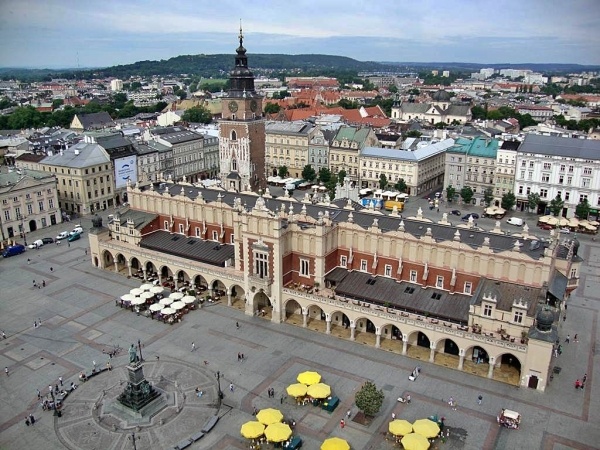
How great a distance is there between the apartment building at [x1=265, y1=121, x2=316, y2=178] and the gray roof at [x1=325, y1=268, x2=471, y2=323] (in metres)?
85.9

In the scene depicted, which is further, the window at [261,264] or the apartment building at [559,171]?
the apartment building at [559,171]

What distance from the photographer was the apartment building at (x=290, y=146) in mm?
154750

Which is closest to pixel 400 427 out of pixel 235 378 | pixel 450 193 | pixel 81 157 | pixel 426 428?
pixel 426 428

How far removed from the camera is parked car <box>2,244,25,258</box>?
9721 cm

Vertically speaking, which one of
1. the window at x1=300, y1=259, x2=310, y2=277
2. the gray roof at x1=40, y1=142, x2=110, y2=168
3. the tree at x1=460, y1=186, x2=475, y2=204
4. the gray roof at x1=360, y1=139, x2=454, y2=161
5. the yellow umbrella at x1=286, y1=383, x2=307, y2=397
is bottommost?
the yellow umbrella at x1=286, y1=383, x2=307, y2=397

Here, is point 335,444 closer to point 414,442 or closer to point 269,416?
point 414,442

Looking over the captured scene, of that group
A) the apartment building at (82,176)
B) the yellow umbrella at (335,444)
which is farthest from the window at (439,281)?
the apartment building at (82,176)

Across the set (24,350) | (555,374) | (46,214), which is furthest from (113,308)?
(555,374)

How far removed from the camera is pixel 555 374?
59.8 metres

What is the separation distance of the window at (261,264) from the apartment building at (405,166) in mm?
76948

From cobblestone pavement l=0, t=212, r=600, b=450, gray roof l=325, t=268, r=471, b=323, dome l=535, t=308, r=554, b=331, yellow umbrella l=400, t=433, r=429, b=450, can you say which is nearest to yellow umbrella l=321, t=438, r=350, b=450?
cobblestone pavement l=0, t=212, r=600, b=450

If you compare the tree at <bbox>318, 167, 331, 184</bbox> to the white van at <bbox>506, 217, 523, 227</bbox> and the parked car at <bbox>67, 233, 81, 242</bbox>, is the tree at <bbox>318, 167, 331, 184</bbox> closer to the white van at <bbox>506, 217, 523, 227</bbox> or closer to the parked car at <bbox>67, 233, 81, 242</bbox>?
the white van at <bbox>506, 217, 523, 227</bbox>

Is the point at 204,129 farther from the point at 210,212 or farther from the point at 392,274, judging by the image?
the point at 392,274

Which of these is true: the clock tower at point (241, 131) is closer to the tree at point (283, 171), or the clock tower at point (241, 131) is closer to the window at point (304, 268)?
the window at point (304, 268)
